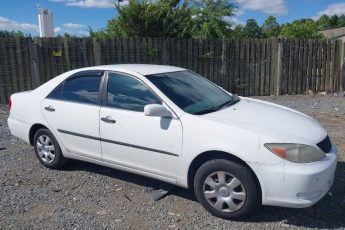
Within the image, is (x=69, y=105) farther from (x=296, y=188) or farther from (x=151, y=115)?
(x=296, y=188)

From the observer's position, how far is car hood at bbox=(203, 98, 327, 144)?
356cm

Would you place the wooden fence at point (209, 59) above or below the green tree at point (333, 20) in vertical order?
below

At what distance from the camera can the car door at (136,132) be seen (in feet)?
12.8

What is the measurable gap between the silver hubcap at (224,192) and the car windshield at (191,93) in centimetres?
74

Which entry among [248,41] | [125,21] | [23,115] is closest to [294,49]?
[248,41]

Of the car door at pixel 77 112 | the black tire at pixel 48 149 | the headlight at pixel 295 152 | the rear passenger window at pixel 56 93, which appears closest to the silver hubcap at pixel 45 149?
the black tire at pixel 48 149

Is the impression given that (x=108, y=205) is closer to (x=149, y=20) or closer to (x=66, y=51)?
(x=66, y=51)

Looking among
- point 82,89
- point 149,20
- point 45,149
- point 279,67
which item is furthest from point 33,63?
point 279,67

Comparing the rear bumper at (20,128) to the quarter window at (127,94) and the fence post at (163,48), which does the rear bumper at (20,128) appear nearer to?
the quarter window at (127,94)

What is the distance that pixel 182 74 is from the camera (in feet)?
15.8

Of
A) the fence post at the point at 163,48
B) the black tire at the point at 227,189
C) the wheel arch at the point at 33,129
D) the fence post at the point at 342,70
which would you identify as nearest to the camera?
the black tire at the point at 227,189

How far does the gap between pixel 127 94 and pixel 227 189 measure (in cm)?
165

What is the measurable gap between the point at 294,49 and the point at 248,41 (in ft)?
5.38

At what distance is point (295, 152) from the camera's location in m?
3.39
